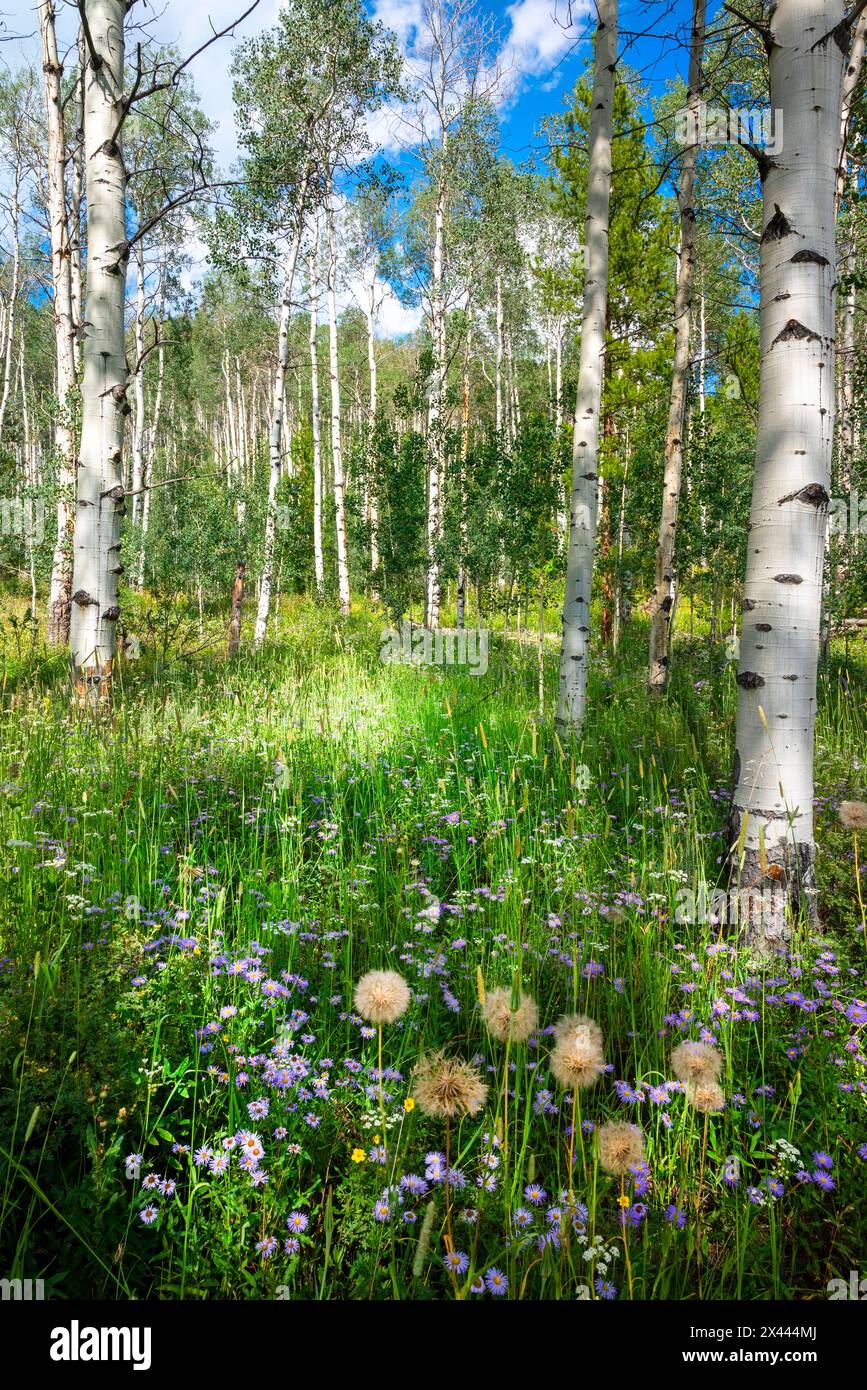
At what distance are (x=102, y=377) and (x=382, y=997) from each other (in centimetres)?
481

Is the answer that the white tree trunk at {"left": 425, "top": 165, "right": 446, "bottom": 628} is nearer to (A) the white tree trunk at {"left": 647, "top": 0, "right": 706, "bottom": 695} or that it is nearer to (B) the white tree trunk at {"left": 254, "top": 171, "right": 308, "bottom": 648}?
(B) the white tree trunk at {"left": 254, "top": 171, "right": 308, "bottom": 648}

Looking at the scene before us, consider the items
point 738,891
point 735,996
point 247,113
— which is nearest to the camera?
point 735,996

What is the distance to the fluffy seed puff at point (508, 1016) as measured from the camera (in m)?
1.24

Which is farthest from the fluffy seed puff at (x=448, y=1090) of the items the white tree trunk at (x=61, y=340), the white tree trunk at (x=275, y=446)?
the white tree trunk at (x=275, y=446)

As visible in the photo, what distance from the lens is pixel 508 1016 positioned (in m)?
1.29

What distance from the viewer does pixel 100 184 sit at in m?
4.34

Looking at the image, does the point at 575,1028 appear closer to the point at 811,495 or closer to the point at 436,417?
the point at 811,495

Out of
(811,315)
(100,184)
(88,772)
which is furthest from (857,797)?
(100,184)

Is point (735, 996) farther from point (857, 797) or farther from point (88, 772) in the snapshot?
point (88, 772)

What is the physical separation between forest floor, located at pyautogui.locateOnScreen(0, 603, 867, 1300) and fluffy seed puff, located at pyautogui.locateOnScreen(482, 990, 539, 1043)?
0.05 meters

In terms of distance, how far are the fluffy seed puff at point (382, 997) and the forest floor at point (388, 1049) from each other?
0.13 m

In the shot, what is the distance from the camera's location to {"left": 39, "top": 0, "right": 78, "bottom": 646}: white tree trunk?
9508 mm

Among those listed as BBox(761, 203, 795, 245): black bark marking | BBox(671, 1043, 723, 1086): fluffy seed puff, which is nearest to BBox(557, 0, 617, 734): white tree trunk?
BBox(761, 203, 795, 245): black bark marking
